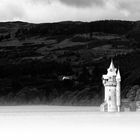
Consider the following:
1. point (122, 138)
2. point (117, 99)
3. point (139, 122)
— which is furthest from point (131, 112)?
point (122, 138)

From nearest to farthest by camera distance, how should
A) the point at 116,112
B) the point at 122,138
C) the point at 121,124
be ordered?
the point at 122,138, the point at 121,124, the point at 116,112

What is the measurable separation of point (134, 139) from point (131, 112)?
72124mm

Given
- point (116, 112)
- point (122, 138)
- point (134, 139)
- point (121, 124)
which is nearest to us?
point (134, 139)

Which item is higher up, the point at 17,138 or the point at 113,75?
the point at 113,75

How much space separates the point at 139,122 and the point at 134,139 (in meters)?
52.1

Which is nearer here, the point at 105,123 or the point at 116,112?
the point at 105,123

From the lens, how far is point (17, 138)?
73.1 meters

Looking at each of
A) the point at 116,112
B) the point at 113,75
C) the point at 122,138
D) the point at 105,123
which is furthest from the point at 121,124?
the point at 122,138

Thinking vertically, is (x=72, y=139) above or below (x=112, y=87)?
below

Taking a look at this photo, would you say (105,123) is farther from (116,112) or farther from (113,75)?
(113,75)

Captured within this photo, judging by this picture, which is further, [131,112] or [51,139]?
[131,112]

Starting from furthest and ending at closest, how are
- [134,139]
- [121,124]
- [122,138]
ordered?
1. [121,124]
2. [122,138]
3. [134,139]

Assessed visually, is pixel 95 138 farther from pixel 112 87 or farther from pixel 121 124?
pixel 112 87

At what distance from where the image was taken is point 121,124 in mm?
115875
